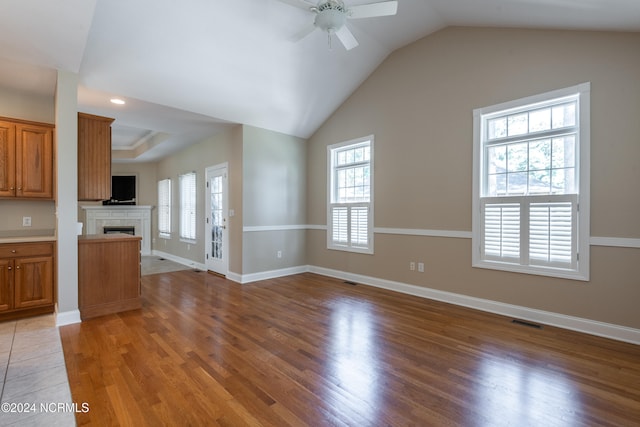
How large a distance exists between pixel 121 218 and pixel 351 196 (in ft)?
22.2

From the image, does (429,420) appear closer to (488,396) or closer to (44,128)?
(488,396)

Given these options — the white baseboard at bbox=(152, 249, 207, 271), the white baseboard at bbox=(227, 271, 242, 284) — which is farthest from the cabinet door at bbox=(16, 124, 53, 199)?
the white baseboard at bbox=(152, 249, 207, 271)

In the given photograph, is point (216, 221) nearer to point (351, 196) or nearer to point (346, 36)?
point (351, 196)

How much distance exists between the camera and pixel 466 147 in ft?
12.5

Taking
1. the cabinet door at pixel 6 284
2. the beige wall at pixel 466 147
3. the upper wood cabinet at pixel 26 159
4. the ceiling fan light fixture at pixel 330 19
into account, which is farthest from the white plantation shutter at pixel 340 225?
the cabinet door at pixel 6 284

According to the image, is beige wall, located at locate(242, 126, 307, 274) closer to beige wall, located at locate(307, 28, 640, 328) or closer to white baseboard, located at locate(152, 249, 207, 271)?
beige wall, located at locate(307, 28, 640, 328)

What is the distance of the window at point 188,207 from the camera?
22.0 ft

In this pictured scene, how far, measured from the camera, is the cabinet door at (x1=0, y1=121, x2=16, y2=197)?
339 cm

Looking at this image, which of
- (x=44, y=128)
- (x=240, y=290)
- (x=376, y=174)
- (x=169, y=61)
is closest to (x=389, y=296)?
(x=376, y=174)

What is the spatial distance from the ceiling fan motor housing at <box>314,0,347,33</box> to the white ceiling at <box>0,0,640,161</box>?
0.80 metres

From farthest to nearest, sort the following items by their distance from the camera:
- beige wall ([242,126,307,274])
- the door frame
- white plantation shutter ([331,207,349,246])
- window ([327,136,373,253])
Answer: the door frame → white plantation shutter ([331,207,349,246]) → beige wall ([242,126,307,274]) → window ([327,136,373,253])

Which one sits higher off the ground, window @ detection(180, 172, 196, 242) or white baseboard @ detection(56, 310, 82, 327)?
window @ detection(180, 172, 196, 242)

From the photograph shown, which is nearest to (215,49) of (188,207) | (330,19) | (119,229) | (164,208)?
(330,19)

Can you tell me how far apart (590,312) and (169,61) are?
209 inches
